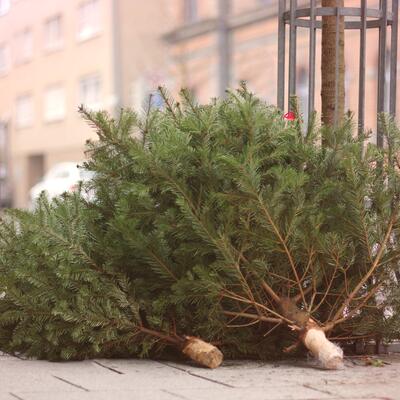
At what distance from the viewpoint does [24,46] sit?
146 ft

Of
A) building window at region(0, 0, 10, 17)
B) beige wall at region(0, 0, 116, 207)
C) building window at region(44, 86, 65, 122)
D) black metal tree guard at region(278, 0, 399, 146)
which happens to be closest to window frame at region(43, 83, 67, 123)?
building window at region(44, 86, 65, 122)

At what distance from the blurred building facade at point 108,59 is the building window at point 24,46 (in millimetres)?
45

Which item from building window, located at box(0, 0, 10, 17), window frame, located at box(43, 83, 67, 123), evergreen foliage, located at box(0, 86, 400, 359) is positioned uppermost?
building window, located at box(0, 0, 10, 17)

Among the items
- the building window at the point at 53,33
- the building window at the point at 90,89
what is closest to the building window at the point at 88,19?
the building window at the point at 90,89

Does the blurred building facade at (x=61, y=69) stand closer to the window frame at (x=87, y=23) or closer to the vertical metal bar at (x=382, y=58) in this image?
the window frame at (x=87, y=23)

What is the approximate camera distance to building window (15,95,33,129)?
143 ft

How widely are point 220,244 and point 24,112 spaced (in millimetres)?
40535

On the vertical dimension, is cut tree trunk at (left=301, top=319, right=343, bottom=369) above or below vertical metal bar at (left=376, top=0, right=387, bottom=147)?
below

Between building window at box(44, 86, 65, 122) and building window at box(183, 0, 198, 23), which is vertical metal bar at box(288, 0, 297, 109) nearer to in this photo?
building window at box(183, 0, 198, 23)

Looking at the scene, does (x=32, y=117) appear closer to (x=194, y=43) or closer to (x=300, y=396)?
(x=194, y=43)

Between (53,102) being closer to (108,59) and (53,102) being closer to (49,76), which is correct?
(49,76)

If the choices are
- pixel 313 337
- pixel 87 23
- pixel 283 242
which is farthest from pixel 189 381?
pixel 87 23

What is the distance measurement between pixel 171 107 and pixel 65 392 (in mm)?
1946

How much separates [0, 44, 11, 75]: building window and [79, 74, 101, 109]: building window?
8905 mm
